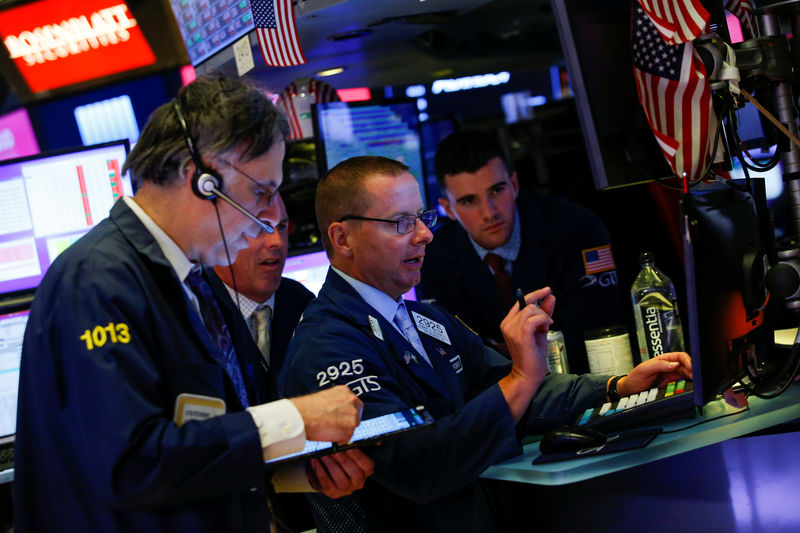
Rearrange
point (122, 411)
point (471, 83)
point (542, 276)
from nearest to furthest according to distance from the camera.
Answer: point (122, 411) → point (542, 276) → point (471, 83)

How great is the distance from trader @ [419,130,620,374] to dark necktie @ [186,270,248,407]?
5.52 ft

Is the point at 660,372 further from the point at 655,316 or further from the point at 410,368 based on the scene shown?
the point at 410,368

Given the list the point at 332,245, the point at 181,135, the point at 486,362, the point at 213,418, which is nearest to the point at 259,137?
the point at 181,135

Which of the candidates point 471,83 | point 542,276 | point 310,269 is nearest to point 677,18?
point 542,276

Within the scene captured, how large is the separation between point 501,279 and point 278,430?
83.6 inches

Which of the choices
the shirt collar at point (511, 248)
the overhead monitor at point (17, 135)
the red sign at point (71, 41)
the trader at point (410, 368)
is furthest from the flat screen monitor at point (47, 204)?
the overhead monitor at point (17, 135)

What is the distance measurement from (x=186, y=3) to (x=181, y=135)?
2.64 metres

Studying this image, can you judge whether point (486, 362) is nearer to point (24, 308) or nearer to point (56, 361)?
point (56, 361)

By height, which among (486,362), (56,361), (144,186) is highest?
(144,186)

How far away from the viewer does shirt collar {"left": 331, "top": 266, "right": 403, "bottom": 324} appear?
2.24 m

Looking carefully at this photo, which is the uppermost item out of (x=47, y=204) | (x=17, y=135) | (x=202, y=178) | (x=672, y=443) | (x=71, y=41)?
(x=71, y=41)

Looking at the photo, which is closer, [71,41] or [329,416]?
[329,416]

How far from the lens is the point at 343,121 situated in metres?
3.61

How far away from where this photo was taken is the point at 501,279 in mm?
3455
